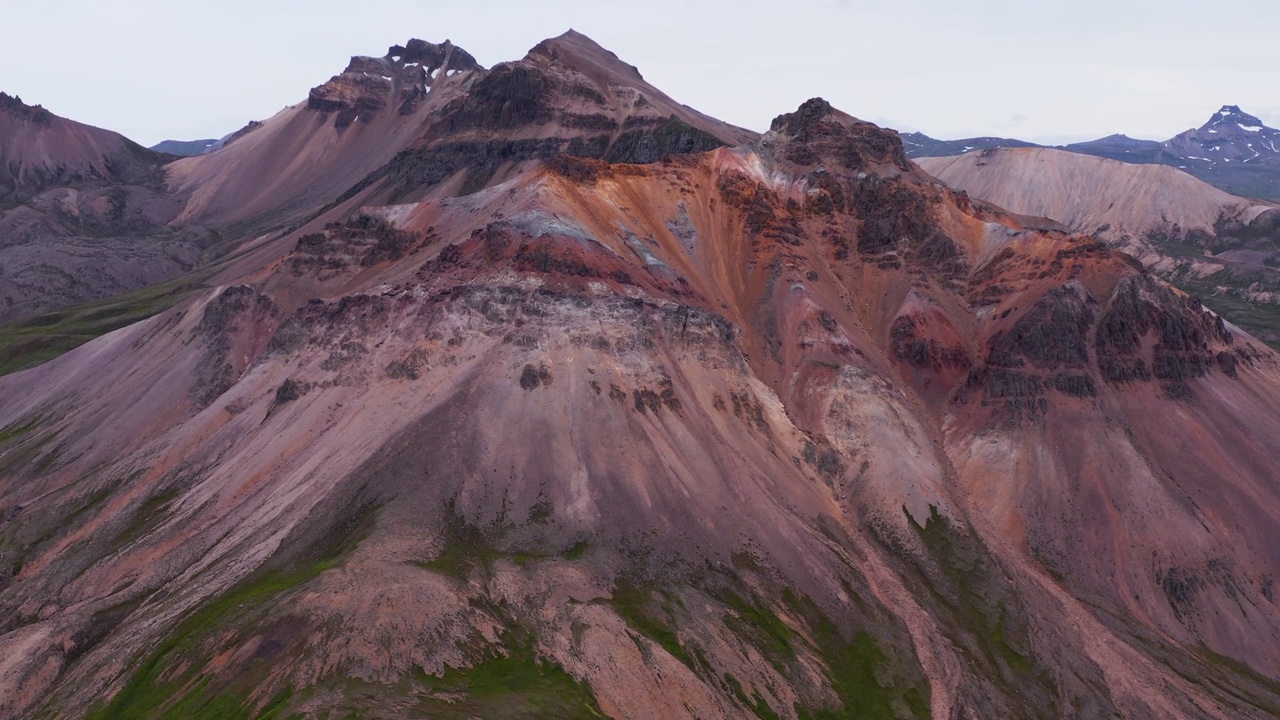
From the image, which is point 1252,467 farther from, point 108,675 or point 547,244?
point 108,675

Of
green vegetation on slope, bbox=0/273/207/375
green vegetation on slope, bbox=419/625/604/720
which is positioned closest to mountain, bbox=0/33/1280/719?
green vegetation on slope, bbox=419/625/604/720

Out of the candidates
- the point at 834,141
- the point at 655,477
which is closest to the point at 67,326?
the point at 655,477

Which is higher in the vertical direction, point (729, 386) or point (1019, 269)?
point (1019, 269)

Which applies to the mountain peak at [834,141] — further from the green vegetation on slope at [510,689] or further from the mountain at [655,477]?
the green vegetation on slope at [510,689]

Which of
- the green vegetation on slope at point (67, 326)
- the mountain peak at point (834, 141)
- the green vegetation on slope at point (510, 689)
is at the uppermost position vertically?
the mountain peak at point (834, 141)

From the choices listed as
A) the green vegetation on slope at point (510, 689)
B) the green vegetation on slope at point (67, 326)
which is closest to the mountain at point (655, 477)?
the green vegetation on slope at point (510, 689)

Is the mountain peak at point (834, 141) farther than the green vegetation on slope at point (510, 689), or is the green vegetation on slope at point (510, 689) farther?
the mountain peak at point (834, 141)

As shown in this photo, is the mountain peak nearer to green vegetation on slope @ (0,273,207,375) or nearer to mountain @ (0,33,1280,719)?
mountain @ (0,33,1280,719)

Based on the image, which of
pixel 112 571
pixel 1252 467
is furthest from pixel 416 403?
pixel 1252 467
